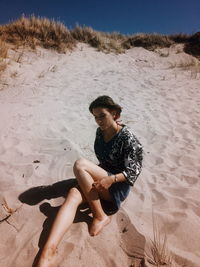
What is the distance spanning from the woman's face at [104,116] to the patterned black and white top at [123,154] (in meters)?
0.16

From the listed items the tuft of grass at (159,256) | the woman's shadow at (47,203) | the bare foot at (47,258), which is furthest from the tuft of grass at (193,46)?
the bare foot at (47,258)

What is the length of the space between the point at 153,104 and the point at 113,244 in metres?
5.16

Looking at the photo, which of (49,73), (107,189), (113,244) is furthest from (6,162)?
(49,73)

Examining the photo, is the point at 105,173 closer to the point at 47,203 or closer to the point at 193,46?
the point at 47,203

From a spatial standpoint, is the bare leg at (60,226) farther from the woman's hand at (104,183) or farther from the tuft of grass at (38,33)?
the tuft of grass at (38,33)

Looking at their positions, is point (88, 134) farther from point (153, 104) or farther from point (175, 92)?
point (175, 92)

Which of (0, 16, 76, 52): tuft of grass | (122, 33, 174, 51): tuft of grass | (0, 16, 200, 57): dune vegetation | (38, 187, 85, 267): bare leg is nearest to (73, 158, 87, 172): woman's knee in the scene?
(38, 187, 85, 267): bare leg

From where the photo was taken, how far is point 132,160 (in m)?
2.57

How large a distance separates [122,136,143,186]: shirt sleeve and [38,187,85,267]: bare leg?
553 mm

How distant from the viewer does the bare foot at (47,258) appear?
1.94 metres

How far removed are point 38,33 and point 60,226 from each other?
10086mm

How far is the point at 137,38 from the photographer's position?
13.4 meters

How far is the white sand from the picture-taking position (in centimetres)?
226

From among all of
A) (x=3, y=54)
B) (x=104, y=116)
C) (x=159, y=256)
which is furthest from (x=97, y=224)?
(x=3, y=54)
